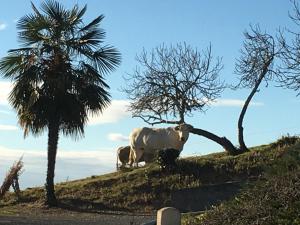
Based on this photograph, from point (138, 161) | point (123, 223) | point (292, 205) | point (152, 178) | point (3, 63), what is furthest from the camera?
point (138, 161)

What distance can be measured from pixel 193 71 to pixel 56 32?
38.8 feet

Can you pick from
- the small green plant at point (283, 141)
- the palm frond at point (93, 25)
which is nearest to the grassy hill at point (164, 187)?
the small green plant at point (283, 141)

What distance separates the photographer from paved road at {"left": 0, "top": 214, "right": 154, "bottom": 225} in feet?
55.1

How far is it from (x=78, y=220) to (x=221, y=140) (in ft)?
44.1

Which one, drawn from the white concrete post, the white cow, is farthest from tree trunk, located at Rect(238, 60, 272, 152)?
the white concrete post

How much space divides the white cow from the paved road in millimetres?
9524

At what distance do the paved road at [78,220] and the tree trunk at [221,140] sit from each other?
10.5 m

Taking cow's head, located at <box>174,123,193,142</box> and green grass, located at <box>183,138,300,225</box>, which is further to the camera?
cow's head, located at <box>174,123,193,142</box>

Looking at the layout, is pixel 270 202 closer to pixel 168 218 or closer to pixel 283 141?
pixel 168 218

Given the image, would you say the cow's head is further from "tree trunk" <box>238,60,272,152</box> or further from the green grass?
the green grass

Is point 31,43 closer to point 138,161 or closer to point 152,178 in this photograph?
point 152,178

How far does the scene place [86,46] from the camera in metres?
24.1

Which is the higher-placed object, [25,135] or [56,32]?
[56,32]

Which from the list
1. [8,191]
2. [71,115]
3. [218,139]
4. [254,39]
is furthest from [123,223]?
[254,39]
